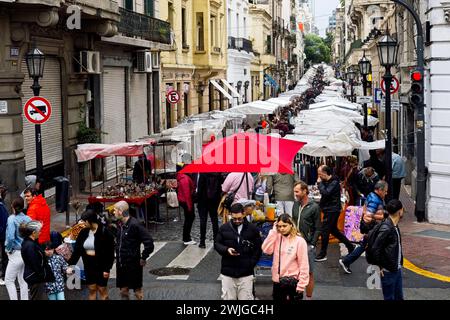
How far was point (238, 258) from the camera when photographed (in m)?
8.70

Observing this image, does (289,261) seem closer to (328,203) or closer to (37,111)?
(328,203)

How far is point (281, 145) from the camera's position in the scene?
13.1m

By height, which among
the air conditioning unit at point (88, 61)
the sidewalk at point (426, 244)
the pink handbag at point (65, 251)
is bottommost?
the sidewalk at point (426, 244)

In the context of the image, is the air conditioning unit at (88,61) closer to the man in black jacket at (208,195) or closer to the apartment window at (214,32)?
the man in black jacket at (208,195)

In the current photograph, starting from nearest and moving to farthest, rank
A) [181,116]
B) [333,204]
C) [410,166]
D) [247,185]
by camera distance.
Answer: [333,204]
[247,185]
[410,166]
[181,116]

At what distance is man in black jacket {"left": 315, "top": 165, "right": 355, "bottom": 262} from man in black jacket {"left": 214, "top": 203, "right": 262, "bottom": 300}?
3728 mm

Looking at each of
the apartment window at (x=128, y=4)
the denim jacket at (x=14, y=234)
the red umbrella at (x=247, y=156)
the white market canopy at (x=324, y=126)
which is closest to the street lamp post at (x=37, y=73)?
the red umbrella at (x=247, y=156)

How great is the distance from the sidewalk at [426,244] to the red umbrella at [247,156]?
2.85 m

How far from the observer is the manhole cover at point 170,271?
12219 mm

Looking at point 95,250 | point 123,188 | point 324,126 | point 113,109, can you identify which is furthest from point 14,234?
point 113,109

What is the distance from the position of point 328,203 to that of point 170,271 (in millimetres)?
2936
